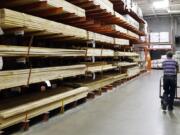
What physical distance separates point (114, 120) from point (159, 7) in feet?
62.7

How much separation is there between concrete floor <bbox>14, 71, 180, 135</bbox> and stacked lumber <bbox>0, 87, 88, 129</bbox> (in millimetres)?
266

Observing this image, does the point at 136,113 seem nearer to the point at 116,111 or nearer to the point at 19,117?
the point at 116,111

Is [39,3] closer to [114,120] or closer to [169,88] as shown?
[114,120]

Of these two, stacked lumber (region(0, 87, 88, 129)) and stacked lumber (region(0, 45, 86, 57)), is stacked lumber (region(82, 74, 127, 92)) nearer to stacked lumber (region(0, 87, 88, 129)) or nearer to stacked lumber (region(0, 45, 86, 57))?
stacked lumber (region(0, 87, 88, 129))

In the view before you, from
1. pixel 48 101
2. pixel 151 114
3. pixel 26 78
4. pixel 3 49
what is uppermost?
pixel 3 49

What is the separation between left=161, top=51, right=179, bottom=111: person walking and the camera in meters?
6.75

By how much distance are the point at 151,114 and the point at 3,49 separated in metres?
3.70

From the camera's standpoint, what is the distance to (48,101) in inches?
221

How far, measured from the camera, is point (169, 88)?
696 centimetres

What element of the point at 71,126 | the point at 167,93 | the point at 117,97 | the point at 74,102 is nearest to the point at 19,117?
the point at 71,126

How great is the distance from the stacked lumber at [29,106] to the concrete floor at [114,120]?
266 millimetres

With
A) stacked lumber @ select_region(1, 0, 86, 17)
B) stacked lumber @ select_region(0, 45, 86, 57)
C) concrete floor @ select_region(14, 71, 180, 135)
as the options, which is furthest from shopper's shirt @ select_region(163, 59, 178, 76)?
stacked lumber @ select_region(1, 0, 86, 17)

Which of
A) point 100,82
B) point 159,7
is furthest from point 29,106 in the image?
point 159,7

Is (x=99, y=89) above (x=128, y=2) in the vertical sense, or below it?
below
